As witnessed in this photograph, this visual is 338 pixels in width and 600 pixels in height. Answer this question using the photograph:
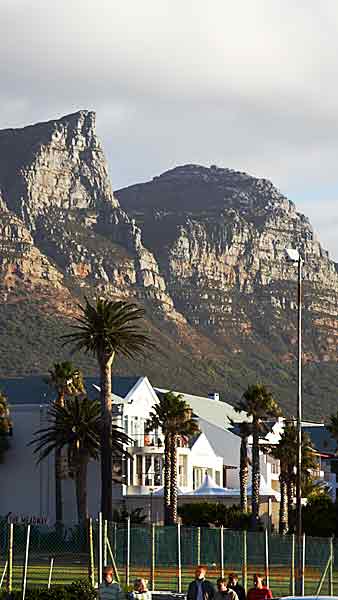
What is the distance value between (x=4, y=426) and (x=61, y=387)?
4555mm

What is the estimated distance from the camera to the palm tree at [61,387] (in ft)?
286

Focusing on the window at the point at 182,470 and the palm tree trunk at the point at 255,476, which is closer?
the palm tree trunk at the point at 255,476

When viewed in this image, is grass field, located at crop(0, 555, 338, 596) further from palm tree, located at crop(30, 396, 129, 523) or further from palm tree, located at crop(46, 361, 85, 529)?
palm tree, located at crop(46, 361, 85, 529)

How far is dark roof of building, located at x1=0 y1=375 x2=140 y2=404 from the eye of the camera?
96500 mm

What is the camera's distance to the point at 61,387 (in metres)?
92.1

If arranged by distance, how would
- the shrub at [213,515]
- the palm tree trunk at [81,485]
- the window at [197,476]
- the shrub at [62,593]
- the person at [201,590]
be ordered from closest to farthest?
1. the person at [201,590]
2. the shrub at [62,593]
3. the palm tree trunk at [81,485]
4. the shrub at [213,515]
5. the window at [197,476]

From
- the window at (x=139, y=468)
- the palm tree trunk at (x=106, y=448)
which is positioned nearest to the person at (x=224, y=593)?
the palm tree trunk at (x=106, y=448)

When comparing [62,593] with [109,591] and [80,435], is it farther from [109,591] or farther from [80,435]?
[80,435]

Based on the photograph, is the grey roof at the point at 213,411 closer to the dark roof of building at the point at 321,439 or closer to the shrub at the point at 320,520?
the dark roof of building at the point at 321,439

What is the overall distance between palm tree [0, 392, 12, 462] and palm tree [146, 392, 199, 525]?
9.71m

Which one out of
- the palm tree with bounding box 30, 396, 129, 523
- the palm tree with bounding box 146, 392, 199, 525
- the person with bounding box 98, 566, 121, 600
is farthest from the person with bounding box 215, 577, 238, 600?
the palm tree with bounding box 146, 392, 199, 525

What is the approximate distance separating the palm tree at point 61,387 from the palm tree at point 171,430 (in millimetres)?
5772

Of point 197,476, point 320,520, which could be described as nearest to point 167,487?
point 320,520

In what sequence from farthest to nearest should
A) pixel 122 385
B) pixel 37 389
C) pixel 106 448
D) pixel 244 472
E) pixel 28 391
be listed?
1. pixel 122 385
2. pixel 28 391
3. pixel 37 389
4. pixel 244 472
5. pixel 106 448
